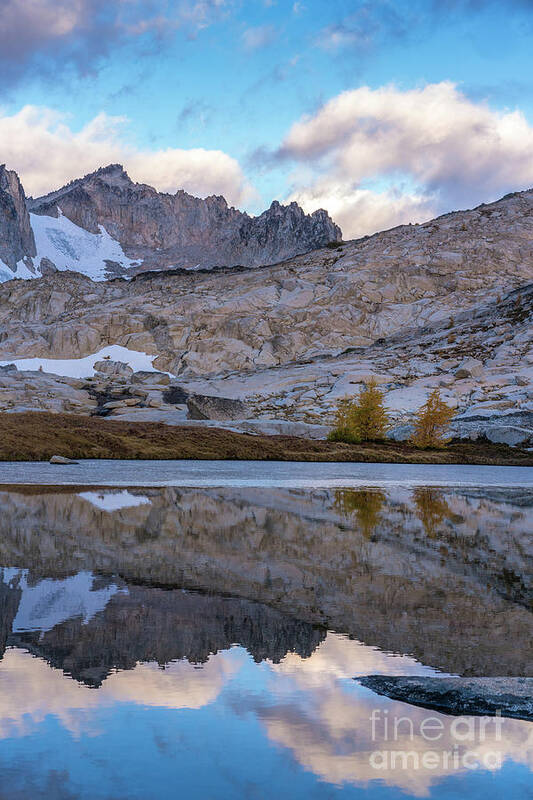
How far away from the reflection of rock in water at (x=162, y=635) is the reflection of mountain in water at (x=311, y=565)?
3cm

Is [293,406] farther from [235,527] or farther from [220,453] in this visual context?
[235,527]

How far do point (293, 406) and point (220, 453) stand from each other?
28.2 metres

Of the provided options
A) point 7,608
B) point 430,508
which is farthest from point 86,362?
point 7,608

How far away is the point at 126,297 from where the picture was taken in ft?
468

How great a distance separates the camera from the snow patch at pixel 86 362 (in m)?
117

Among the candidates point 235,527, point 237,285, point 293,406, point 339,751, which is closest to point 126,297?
point 237,285

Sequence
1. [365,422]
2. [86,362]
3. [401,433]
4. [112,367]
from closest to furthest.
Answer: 1. [365,422]
2. [401,433]
3. [112,367]
4. [86,362]

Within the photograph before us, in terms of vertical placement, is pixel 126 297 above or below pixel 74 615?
above

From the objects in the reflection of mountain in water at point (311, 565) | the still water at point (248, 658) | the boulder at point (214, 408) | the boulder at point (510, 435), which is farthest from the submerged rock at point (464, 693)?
the boulder at point (214, 408)

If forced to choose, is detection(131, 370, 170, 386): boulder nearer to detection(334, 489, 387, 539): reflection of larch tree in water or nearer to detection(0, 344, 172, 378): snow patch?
detection(0, 344, 172, 378): snow patch

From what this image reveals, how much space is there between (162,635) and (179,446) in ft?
117

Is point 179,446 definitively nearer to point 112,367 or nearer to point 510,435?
point 510,435

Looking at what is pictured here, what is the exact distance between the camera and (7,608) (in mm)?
6602

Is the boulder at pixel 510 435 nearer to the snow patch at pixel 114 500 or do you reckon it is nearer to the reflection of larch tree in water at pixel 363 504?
the reflection of larch tree in water at pixel 363 504
